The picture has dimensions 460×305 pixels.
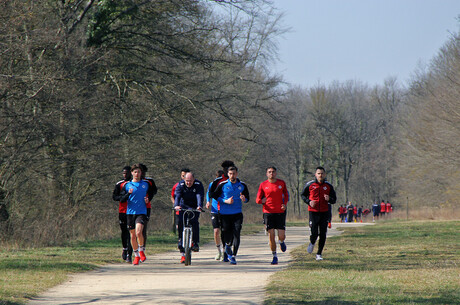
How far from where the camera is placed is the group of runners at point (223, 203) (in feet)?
42.5

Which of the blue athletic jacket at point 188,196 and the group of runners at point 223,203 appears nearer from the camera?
the group of runners at point 223,203

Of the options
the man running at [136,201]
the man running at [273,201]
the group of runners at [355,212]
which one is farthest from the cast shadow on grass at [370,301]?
the group of runners at [355,212]

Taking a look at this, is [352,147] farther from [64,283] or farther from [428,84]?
[64,283]

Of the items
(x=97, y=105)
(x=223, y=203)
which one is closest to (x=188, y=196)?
(x=223, y=203)

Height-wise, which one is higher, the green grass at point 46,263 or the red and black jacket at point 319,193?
the red and black jacket at point 319,193

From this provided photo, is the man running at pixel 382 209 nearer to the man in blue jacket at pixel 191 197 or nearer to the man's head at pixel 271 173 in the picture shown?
the man's head at pixel 271 173

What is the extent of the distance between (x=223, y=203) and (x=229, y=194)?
0.27m

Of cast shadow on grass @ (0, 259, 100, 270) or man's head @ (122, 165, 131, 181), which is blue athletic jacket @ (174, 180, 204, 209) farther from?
cast shadow on grass @ (0, 259, 100, 270)

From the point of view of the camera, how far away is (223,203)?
13391 millimetres

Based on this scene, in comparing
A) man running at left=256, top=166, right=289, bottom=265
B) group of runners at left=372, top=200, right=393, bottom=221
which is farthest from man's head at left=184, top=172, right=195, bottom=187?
group of runners at left=372, top=200, right=393, bottom=221

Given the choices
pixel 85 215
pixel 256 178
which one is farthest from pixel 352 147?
pixel 85 215

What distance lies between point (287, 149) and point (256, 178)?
23234 mm

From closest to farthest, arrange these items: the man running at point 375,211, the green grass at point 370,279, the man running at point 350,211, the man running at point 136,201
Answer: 1. the green grass at point 370,279
2. the man running at point 136,201
3. the man running at point 350,211
4. the man running at point 375,211

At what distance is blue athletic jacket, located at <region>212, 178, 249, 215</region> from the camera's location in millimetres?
13258
